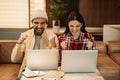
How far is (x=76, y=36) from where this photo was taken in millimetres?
2723

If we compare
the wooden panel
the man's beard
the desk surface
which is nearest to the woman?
the man's beard

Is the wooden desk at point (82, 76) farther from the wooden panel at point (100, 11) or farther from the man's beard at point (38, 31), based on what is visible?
the wooden panel at point (100, 11)

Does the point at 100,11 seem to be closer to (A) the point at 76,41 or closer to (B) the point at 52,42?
(A) the point at 76,41

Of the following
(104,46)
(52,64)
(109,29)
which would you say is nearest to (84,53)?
(52,64)

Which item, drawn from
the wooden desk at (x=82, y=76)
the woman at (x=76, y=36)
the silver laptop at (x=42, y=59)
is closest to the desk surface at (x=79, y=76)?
the wooden desk at (x=82, y=76)

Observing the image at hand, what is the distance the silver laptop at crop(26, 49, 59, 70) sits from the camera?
83.7 inches

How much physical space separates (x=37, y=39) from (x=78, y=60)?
926 millimetres

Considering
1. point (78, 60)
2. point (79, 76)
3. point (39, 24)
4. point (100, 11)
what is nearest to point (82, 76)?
point (79, 76)

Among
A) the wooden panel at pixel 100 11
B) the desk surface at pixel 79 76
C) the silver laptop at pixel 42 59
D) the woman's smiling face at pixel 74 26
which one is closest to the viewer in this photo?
the desk surface at pixel 79 76

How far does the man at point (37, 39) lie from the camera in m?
2.68

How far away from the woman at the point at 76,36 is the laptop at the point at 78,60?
1.62ft

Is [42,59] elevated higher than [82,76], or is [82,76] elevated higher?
[42,59]

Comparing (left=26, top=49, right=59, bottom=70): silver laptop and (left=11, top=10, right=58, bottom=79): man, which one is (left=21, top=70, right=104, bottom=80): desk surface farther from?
(left=11, top=10, right=58, bottom=79): man

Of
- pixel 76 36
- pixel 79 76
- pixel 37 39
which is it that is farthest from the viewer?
pixel 37 39
